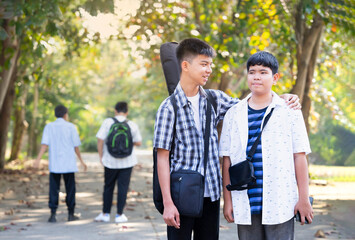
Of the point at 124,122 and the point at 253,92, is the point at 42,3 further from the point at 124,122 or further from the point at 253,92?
the point at 253,92

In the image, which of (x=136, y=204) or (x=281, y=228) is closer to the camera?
(x=281, y=228)

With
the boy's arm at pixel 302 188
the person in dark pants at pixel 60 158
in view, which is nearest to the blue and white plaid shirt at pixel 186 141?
the boy's arm at pixel 302 188

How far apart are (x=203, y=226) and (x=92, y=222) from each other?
518 centimetres

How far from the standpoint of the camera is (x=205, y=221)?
12.8 ft

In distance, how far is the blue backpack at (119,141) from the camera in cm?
862

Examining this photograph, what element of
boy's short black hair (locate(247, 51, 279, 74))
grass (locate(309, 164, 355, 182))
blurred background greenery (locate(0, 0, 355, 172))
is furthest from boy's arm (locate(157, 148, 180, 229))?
grass (locate(309, 164, 355, 182))

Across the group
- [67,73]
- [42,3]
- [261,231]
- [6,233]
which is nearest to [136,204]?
[6,233]

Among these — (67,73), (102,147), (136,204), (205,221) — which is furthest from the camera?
(67,73)

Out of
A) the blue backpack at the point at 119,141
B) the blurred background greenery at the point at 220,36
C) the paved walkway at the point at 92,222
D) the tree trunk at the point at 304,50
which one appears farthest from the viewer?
the tree trunk at the point at 304,50

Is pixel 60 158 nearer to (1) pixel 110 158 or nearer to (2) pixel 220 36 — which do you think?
(1) pixel 110 158

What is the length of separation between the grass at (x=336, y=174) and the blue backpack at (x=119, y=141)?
7551mm

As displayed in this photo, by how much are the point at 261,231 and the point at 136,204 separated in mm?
7356

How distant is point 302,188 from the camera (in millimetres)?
3598

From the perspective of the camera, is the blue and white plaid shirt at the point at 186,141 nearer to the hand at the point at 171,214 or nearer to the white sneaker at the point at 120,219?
A: the hand at the point at 171,214
